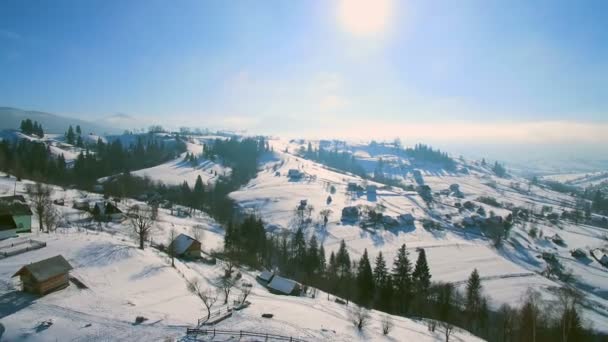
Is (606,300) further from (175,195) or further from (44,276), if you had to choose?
(175,195)

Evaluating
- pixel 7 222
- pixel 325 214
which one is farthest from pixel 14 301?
pixel 325 214

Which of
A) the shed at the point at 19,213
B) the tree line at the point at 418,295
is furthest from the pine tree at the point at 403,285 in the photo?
the shed at the point at 19,213

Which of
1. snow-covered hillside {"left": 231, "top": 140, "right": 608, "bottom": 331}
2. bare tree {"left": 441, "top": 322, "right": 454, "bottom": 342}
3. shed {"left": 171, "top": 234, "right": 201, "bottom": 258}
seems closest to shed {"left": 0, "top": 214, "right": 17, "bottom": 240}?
shed {"left": 171, "top": 234, "right": 201, "bottom": 258}

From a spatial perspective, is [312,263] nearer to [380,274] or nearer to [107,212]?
[380,274]

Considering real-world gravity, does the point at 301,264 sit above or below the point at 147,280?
below

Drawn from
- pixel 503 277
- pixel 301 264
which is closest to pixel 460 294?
pixel 503 277

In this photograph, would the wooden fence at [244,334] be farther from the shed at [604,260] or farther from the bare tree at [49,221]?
the shed at [604,260]

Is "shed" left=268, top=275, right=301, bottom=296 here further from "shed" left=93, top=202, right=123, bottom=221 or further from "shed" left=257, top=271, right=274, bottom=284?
"shed" left=93, top=202, right=123, bottom=221
